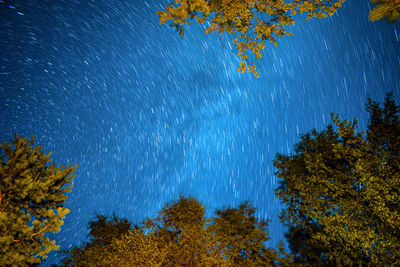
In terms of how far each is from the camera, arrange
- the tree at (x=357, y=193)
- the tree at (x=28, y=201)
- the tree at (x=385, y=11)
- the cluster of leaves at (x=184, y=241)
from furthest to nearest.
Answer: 1. the cluster of leaves at (x=184, y=241)
2. the tree at (x=357, y=193)
3. the tree at (x=28, y=201)
4. the tree at (x=385, y=11)

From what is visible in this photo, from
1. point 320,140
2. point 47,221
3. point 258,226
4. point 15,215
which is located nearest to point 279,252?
point 258,226

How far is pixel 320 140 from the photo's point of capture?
16141 mm

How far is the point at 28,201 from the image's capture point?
398 inches

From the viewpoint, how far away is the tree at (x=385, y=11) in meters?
4.48

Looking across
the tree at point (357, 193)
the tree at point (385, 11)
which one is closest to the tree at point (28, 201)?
the tree at point (385, 11)

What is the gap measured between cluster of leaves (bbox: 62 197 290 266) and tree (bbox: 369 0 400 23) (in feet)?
60.6

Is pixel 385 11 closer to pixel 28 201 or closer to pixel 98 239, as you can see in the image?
pixel 28 201

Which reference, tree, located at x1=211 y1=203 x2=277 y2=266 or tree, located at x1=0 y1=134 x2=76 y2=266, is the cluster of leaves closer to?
tree, located at x1=211 y1=203 x2=277 y2=266

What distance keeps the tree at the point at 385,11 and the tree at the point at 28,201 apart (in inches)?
574

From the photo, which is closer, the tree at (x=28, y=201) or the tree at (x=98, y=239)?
the tree at (x=28, y=201)

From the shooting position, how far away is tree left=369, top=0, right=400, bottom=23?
4.48 meters

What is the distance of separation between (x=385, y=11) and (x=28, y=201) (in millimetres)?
17348

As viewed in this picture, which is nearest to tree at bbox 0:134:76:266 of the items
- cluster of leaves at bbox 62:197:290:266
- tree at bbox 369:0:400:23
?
cluster of leaves at bbox 62:197:290:266

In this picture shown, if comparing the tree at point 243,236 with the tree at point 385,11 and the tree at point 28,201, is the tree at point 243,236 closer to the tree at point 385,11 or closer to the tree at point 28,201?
the tree at point 28,201
